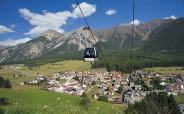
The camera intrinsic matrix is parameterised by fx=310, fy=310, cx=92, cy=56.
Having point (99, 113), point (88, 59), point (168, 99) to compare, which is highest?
point (88, 59)

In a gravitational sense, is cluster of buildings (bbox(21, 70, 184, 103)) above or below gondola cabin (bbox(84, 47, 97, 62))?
below

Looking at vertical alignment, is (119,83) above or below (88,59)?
below

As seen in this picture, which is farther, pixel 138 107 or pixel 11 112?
pixel 138 107

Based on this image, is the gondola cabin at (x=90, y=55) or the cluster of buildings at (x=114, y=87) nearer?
the gondola cabin at (x=90, y=55)

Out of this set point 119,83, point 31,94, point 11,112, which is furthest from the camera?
point 119,83

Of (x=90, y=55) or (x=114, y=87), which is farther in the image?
(x=114, y=87)

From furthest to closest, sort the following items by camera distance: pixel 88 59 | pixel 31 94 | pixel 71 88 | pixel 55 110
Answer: pixel 71 88 → pixel 31 94 → pixel 88 59 → pixel 55 110

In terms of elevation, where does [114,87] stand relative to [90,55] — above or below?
below

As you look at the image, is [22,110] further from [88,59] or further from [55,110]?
[88,59]

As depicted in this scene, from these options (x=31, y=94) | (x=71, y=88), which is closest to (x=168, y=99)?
(x=31, y=94)

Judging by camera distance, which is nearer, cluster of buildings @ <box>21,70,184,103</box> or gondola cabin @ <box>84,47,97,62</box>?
gondola cabin @ <box>84,47,97,62</box>

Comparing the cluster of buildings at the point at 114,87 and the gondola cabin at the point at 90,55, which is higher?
the gondola cabin at the point at 90,55
